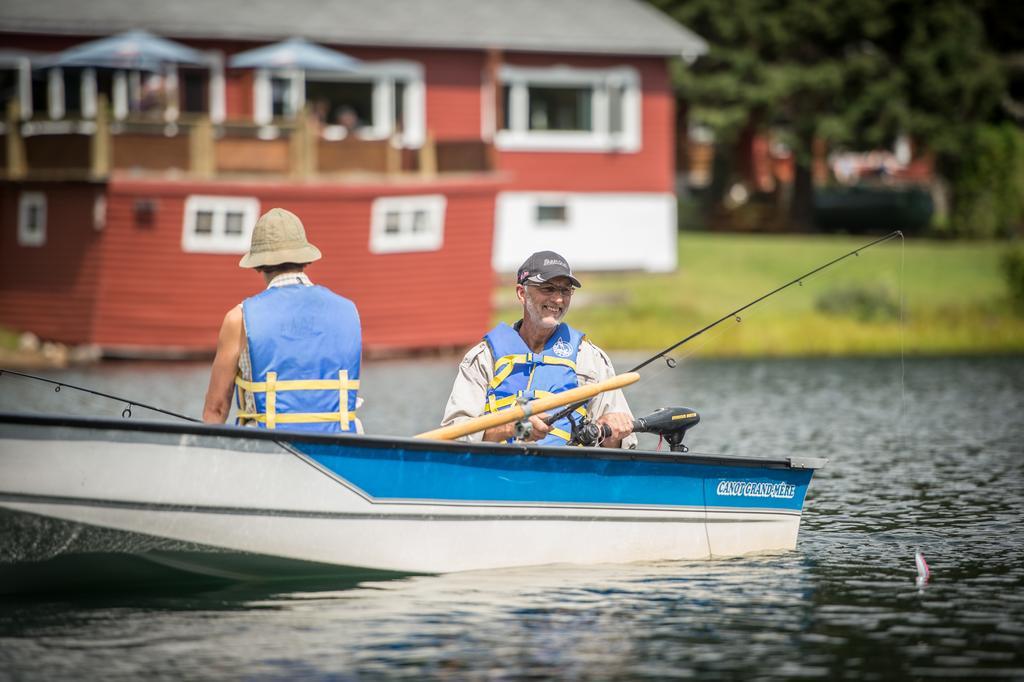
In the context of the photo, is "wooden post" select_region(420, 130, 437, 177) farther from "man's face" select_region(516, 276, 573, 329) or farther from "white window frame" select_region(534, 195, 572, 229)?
"man's face" select_region(516, 276, 573, 329)

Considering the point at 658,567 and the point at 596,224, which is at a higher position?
the point at 596,224

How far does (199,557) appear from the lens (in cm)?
1135

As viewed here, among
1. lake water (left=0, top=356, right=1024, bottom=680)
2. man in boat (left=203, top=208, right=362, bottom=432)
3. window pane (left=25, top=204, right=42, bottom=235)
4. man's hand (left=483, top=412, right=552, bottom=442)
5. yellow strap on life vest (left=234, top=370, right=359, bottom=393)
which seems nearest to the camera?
lake water (left=0, top=356, right=1024, bottom=680)

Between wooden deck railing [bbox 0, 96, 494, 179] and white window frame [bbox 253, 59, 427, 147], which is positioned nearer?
wooden deck railing [bbox 0, 96, 494, 179]

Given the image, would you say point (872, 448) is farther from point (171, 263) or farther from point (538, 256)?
point (171, 263)

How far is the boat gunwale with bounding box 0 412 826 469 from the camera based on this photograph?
1083 centimetres

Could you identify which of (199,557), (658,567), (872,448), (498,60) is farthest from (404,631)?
(498,60)

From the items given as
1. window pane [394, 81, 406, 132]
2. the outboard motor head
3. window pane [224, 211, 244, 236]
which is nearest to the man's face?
the outboard motor head

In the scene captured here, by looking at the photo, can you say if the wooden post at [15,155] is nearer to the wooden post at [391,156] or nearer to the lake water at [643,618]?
the wooden post at [391,156]

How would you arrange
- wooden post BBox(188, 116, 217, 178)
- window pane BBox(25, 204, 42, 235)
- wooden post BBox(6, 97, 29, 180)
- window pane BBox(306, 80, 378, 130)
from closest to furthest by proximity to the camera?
wooden post BBox(188, 116, 217, 178)
wooden post BBox(6, 97, 29, 180)
window pane BBox(25, 204, 42, 235)
window pane BBox(306, 80, 378, 130)

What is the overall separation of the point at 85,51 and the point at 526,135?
10.5 metres

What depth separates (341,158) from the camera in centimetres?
3070

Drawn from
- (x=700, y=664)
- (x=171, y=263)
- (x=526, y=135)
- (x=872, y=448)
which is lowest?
(x=700, y=664)

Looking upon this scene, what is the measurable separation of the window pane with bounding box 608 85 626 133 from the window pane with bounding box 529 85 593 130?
435 millimetres
